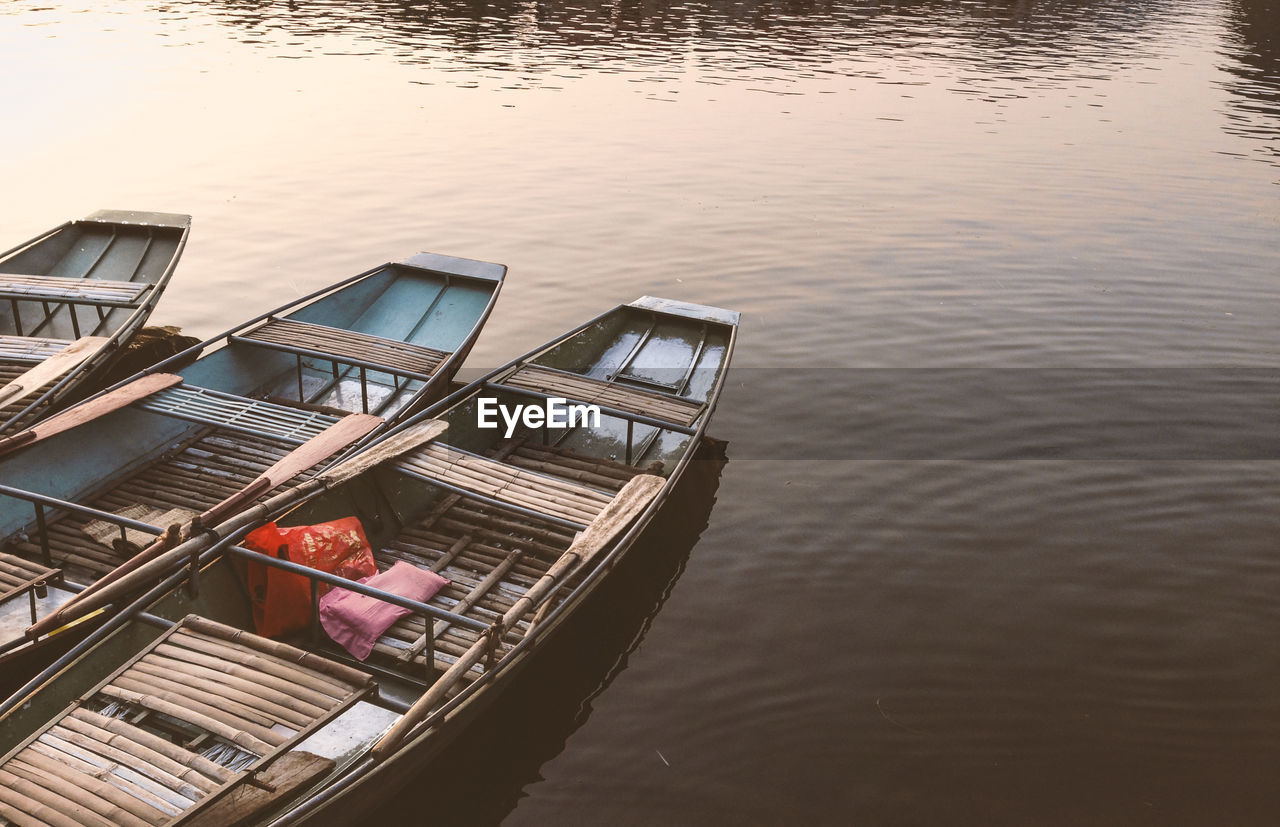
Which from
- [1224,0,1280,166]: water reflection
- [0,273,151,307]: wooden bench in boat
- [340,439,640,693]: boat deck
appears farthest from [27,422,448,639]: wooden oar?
[1224,0,1280,166]: water reflection

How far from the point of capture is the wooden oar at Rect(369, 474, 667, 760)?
6383mm

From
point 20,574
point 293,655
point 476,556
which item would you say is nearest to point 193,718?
point 293,655

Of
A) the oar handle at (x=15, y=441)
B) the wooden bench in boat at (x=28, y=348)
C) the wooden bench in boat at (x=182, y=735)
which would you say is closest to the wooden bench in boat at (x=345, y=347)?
the wooden bench in boat at (x=28, y=348)

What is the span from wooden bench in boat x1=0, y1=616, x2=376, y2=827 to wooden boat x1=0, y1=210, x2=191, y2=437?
4.81 meters

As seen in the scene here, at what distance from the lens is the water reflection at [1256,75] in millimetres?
29281

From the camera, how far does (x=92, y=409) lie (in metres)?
9.99

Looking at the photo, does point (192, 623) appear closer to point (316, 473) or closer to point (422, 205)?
point (316, 473)

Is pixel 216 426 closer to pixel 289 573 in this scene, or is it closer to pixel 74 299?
pixel 289 573

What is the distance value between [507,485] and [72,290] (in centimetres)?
754

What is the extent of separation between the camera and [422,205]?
21344mm

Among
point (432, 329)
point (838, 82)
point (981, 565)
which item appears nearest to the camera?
point (981, 565)

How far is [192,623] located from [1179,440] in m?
12.1

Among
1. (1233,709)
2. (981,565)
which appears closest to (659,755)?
(981,565)

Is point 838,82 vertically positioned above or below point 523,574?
above
